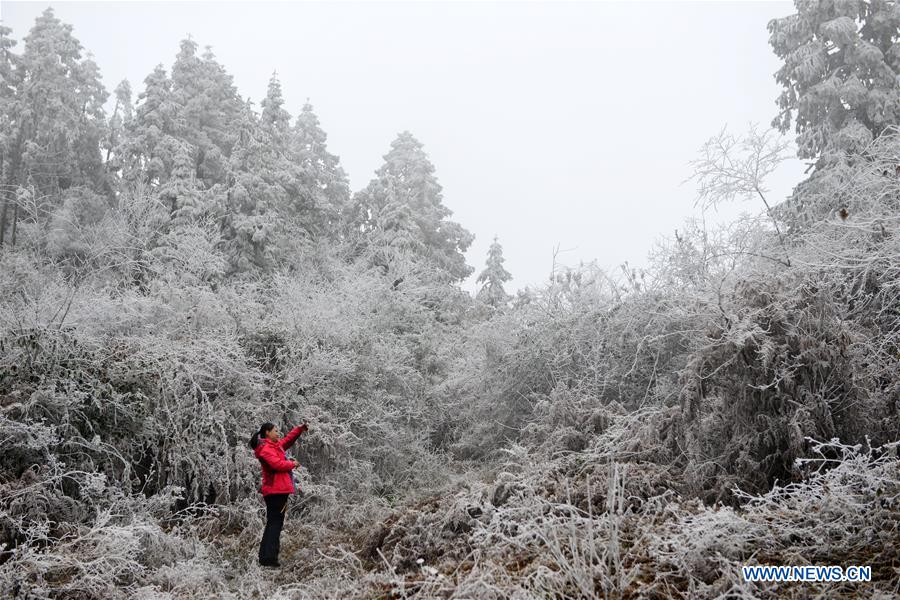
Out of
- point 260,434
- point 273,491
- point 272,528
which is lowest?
point 272,528

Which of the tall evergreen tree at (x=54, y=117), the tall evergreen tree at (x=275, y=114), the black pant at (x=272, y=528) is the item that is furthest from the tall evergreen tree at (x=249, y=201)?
the black pant at (x=272, y=528)

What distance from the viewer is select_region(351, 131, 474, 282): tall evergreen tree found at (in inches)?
1148

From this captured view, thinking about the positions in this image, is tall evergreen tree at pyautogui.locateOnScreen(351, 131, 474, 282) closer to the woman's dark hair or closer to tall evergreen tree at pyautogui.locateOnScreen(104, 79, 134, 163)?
tall evergreen tree at pyautogui.locateOnScreen(104, 79, 134, 163)

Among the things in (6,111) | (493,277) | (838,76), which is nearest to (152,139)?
(6,111)

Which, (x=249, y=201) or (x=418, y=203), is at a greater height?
(x=418, y=203)

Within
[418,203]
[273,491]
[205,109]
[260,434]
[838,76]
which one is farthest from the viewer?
[418,203]

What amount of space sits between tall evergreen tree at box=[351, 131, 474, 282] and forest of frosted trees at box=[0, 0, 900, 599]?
8.09 metres

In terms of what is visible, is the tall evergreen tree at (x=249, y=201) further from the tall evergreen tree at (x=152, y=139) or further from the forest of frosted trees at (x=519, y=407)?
the tall evergreen tree at (x=152, y=139)

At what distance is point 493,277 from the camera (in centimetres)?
3047

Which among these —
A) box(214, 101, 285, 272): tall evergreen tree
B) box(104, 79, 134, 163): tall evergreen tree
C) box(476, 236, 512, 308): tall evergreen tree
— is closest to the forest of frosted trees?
box(214, 101, 285, 272): tall evergreen tree

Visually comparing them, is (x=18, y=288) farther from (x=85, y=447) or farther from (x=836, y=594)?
(x=836, y=594)

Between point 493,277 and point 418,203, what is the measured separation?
4.94 meters

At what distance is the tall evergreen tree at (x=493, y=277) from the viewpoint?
30.2m

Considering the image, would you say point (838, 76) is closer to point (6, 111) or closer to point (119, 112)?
point (6, 111)
